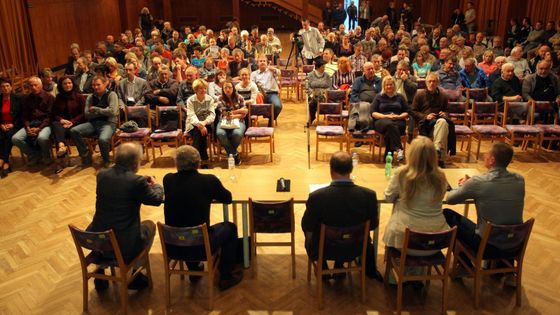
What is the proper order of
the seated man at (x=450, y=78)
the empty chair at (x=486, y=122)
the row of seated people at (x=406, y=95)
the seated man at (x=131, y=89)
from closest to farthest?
the row of seated people at (x=406, y=95) → the empty chair at (x=486, y=122) → the seated man at (x=131, y=89) → the seated man at (x=450, y=78)

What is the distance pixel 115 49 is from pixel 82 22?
4.62m

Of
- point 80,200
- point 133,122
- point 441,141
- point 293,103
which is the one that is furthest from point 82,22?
point 441,141

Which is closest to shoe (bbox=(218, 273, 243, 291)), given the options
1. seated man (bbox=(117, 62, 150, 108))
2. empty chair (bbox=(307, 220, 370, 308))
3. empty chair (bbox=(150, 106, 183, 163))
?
empty chair (bbox=(307, 220, 370, 308))


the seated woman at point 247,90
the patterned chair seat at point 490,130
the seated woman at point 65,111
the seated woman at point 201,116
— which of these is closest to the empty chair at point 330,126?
the seated woman at point 247,90

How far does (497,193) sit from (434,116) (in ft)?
11.3

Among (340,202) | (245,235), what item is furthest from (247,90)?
(340,202)

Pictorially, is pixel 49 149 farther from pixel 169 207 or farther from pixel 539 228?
pixel 539 228

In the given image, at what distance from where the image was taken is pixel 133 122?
7.58 m

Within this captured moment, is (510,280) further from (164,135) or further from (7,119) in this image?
(7,119)

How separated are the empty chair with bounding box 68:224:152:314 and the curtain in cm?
902

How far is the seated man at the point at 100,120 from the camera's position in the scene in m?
7.36

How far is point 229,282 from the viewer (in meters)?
4.44

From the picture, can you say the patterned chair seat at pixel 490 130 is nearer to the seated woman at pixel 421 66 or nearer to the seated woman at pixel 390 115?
the seated woman at pixel 390 115

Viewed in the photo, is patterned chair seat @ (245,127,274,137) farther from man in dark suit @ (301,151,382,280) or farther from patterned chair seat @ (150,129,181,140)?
man in dark suit @ (301,151,382,280)
